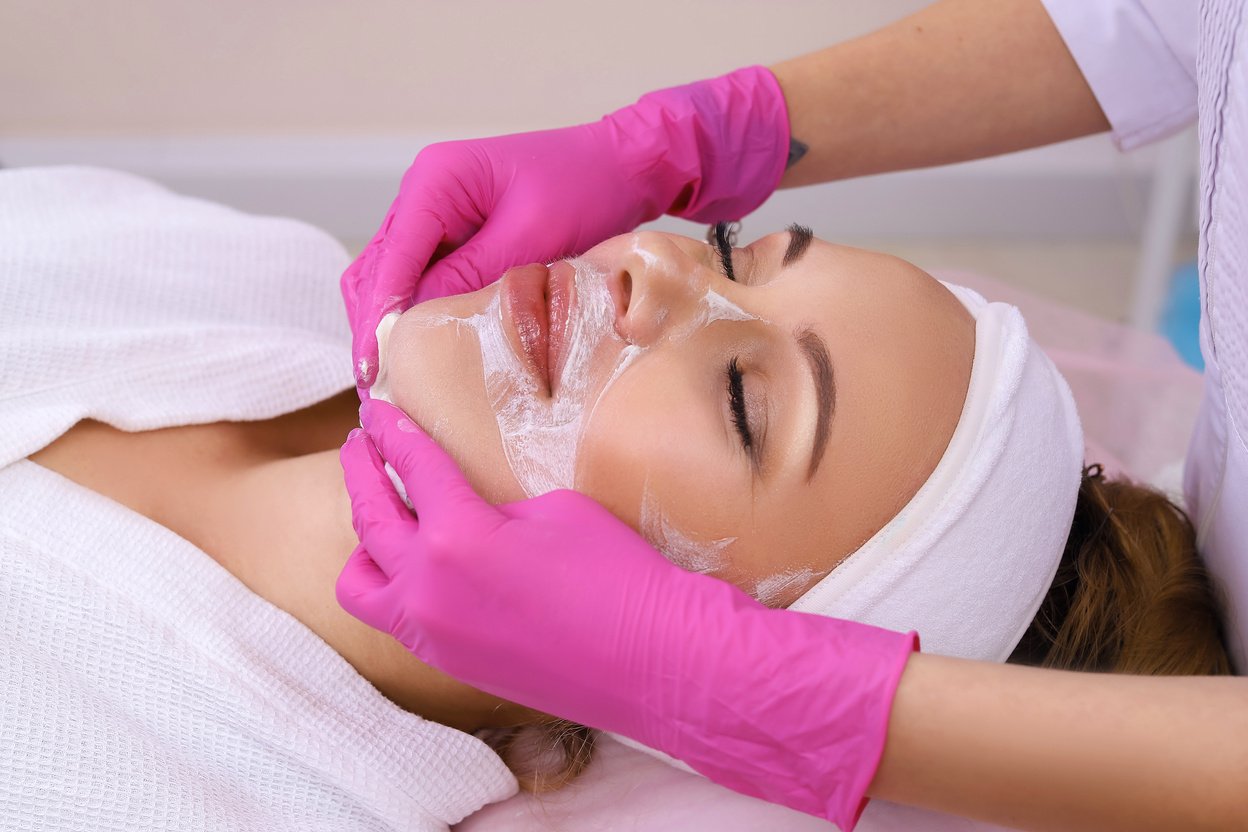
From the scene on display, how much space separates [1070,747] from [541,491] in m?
0.48

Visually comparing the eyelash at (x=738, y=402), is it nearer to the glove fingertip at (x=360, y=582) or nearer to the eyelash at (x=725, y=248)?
the eyelash at (x=725, y=248)

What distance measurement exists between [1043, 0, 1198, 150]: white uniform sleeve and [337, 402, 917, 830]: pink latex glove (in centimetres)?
86

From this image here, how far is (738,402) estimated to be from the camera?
0.95m

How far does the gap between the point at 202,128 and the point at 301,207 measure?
260 millimetres

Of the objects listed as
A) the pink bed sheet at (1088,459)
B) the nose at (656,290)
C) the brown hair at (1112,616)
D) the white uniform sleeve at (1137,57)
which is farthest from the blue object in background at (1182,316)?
the nose at (656,290)

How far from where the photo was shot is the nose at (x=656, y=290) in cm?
97

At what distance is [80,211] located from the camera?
1421 mm

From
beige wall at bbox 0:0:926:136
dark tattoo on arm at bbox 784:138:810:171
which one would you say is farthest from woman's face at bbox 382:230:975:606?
beige wall at bbox 0:0:926:136

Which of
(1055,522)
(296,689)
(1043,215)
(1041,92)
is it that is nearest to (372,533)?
(296,689)

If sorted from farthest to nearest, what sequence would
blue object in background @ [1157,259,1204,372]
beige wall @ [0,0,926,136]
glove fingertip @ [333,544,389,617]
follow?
blue object in background @ [1157,259,1204,372] → beige wall @ [0,0,926,136] → glove fingertip @ [333,544,389,617]

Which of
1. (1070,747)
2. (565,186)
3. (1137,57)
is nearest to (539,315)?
(565,186)

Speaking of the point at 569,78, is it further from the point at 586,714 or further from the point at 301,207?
the point at 586,714

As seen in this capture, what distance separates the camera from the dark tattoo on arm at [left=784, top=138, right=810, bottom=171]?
138 centimetres

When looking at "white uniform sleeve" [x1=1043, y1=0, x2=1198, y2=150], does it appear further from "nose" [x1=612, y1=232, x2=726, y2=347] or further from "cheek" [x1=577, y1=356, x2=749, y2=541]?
"cheek" [x1=577, y1=356, x2=749, y2=541]
